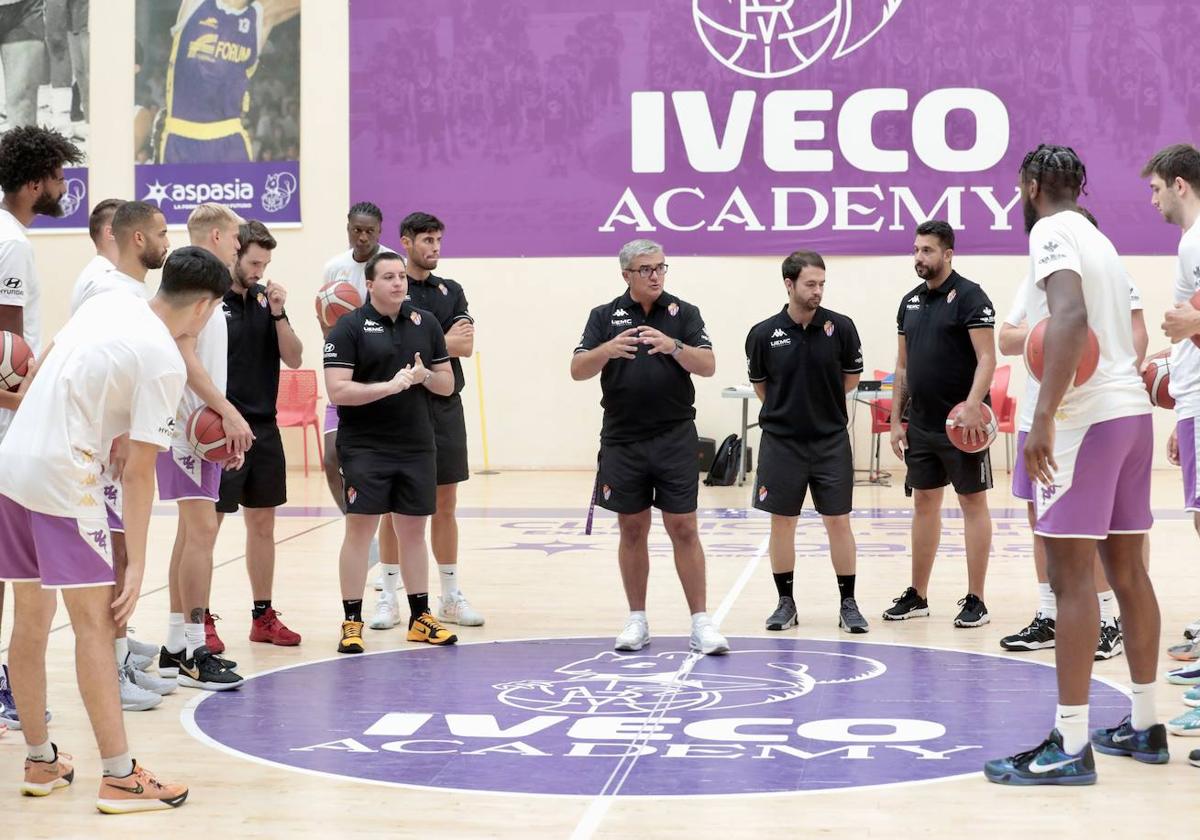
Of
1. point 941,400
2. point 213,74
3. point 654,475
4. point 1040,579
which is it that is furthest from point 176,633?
point 213,74

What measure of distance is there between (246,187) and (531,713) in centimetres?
1073

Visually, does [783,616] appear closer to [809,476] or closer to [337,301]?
[809,476]

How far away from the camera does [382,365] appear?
20.2ft

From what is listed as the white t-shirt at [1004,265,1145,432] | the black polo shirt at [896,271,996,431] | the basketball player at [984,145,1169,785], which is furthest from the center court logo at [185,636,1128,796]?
the black polo shirt at [896,271,996,431]

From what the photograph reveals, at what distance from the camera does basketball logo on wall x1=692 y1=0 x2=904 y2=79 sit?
14.0 meters

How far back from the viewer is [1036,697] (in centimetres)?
521

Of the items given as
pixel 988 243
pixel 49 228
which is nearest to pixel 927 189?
pixel 988 243

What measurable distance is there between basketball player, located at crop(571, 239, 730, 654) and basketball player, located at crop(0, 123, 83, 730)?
2.19m

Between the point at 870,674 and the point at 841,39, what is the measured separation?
9.72 metres

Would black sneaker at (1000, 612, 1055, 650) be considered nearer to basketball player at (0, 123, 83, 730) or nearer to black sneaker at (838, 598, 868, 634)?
black sneaker at (838, 598, 868, 634)

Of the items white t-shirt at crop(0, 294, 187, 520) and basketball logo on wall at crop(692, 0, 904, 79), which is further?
basketball logo on wall at crop(692, 0, 904, 79)

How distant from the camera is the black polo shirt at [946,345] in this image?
666cm

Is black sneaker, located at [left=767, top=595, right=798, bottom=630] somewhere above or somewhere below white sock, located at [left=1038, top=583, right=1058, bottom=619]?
below

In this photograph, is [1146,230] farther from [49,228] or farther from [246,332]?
[49,228]
